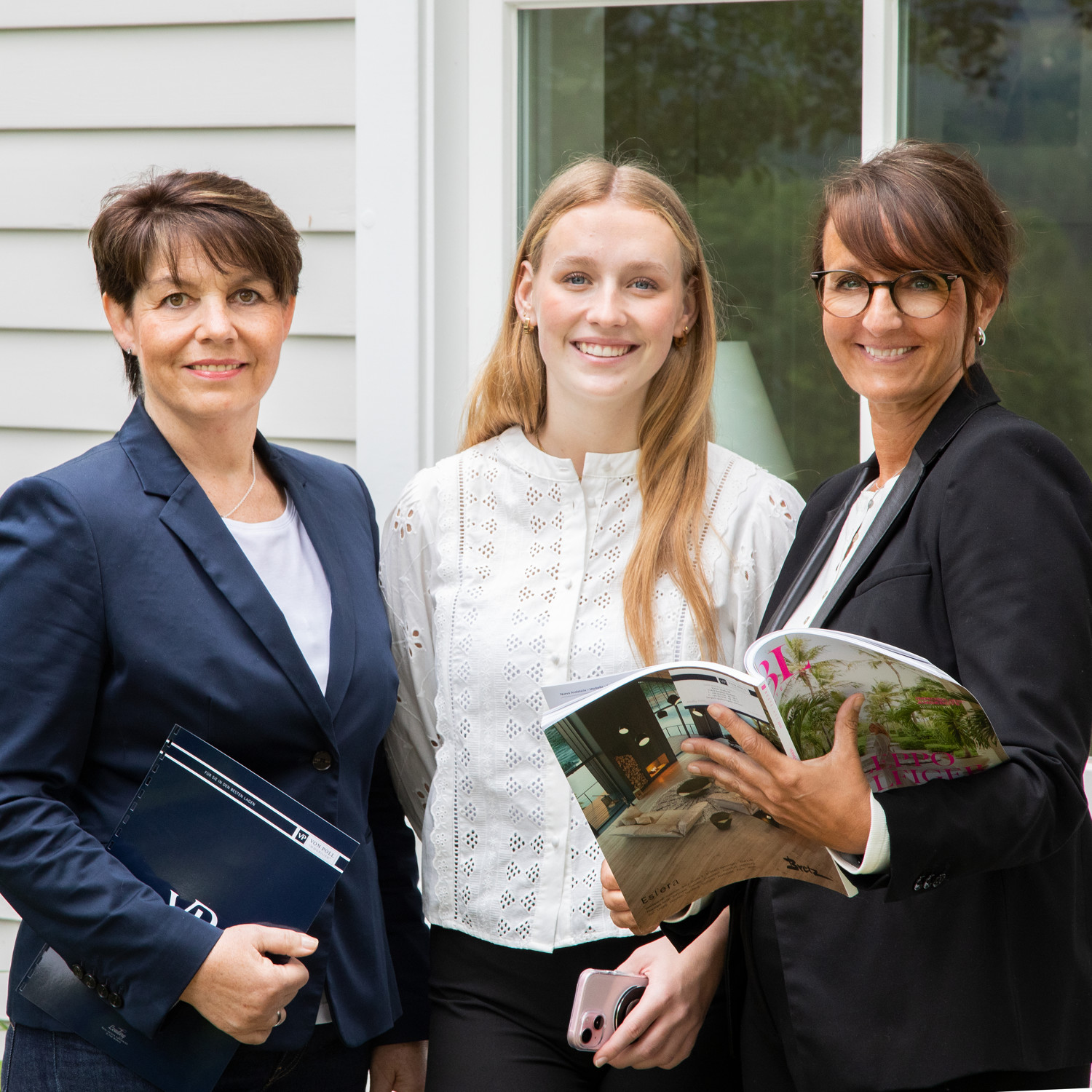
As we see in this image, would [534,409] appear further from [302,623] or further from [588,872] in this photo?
[588,872]

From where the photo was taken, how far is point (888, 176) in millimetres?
1621

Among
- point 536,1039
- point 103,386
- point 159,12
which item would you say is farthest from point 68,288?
point 536,1039

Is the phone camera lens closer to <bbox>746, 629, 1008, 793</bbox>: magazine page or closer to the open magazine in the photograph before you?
the open magazine

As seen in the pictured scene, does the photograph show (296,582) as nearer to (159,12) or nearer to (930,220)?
(930,220)

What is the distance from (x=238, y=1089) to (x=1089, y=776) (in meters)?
1.75

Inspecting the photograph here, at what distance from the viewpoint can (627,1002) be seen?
5.94 ft

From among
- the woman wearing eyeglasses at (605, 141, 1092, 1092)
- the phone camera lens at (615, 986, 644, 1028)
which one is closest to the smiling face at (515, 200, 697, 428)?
the woman wearing eyeglasses at (605, 141, 1092, 1092)

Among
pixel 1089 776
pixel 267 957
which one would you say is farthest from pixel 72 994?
pixel 1089 776

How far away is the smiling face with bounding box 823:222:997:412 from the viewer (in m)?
1.61

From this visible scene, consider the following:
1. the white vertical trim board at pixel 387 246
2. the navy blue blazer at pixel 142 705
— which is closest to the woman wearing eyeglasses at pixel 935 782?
the navy blue blazer at pixel 142 705

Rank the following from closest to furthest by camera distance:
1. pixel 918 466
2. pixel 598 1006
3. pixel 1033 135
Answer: pixel 918 466, pixel 598 1006, pixel 1033 135

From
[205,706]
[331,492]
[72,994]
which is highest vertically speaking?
[331,492]

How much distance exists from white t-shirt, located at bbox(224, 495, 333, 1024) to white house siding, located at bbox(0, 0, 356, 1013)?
0.81 metres

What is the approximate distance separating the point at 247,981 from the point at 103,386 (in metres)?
1.60
